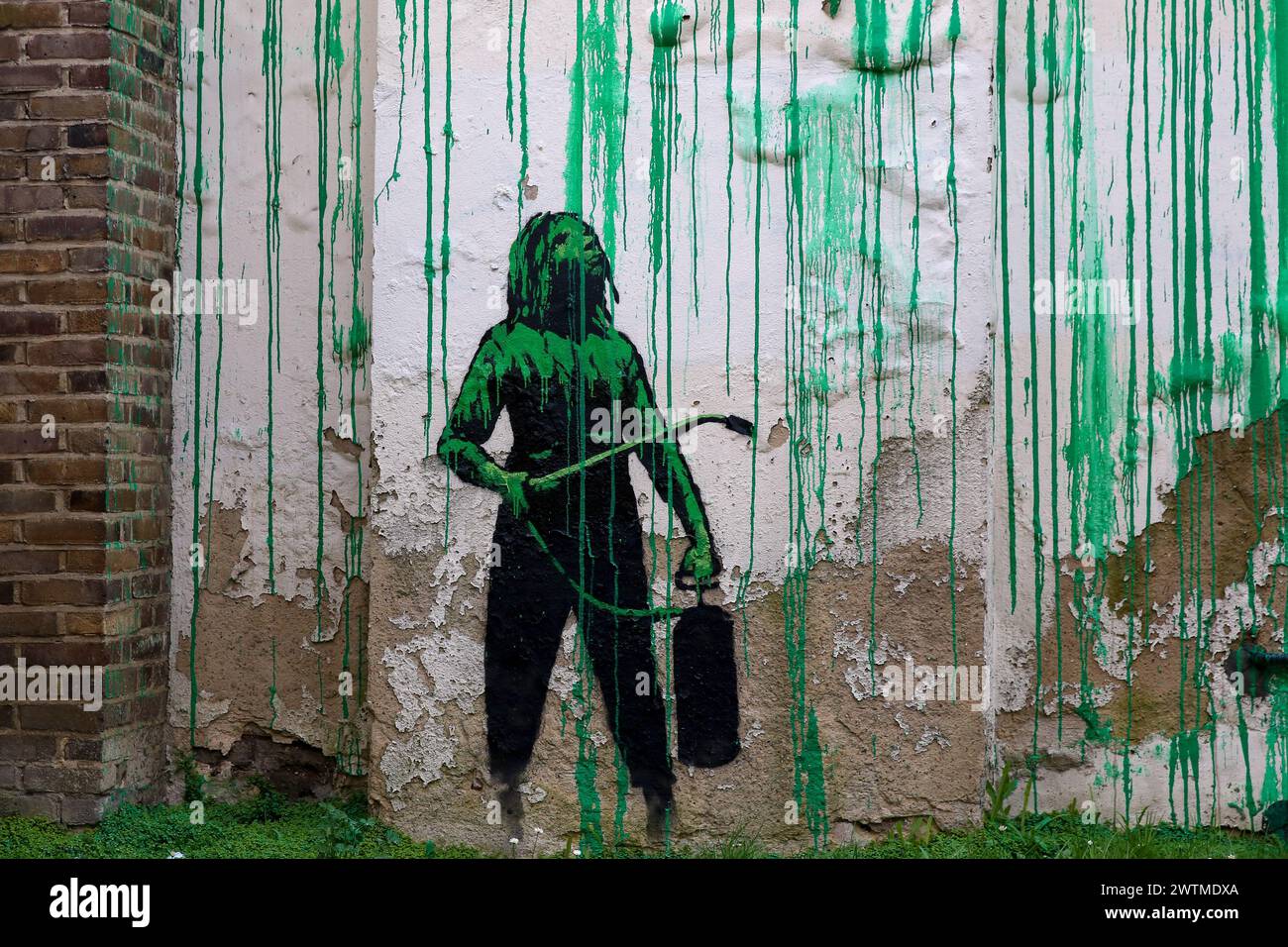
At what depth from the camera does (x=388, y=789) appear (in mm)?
3234

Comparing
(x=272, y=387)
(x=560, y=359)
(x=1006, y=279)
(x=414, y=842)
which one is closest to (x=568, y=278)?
(x=560, y=359)

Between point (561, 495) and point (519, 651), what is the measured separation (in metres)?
0.42

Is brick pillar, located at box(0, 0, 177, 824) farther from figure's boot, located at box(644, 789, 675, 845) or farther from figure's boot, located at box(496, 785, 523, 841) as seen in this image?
figure's boot, located at box(644, 789, 675, 845)

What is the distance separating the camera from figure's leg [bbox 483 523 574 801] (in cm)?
321

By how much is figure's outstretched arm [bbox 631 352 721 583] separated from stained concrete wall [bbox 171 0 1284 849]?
0.04m

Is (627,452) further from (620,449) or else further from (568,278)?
(568,278)

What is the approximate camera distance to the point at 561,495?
3221 mm

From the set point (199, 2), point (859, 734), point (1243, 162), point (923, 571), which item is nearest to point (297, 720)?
point (859, 734)

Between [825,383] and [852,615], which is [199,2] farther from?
[852,615]

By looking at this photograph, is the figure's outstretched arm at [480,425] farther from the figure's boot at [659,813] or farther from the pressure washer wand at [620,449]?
the figure's boot at [659,813]

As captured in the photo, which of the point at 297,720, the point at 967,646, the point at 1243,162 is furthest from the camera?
the point at 297,720

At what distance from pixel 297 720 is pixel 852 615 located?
1595 millimetres

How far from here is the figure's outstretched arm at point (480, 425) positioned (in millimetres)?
3234

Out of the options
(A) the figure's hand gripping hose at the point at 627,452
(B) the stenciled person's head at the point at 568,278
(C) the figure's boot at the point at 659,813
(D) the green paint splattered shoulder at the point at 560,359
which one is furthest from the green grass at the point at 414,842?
(B) the stenciled person's head at the point at 568,278
